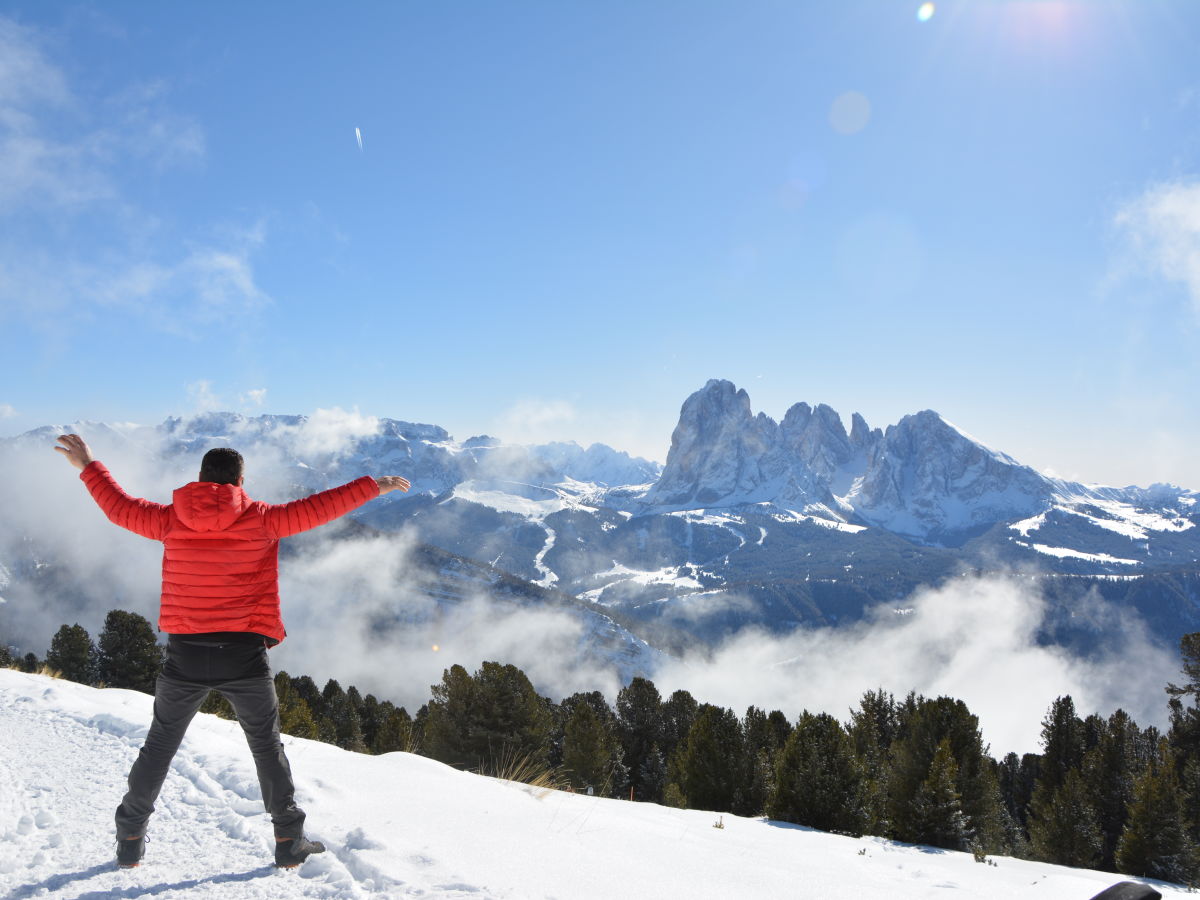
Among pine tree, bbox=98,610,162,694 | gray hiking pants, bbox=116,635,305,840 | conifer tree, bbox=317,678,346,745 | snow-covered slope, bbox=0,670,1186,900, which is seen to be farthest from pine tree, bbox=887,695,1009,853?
pine tree, bbox=98,610,162,694

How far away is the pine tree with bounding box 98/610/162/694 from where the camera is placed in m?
49.8

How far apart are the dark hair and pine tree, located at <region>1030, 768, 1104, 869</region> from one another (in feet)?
127

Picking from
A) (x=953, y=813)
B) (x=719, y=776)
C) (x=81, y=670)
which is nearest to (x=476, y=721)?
(x=719, y=776)

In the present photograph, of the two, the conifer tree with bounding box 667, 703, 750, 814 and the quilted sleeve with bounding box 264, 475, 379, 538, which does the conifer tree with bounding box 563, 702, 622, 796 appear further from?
the quilted sleeve with bounding box 264, 475, 379, 538

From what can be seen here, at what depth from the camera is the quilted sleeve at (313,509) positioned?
5.10 meters

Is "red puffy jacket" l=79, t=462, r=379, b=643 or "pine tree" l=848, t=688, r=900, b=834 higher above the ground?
"red puffy jacket" l=79, t=462, r=379, b=643

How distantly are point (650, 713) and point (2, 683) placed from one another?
5339cm

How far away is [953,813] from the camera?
20.5m

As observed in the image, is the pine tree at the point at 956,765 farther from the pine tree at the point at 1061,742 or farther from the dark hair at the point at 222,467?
the pine tree at the point at 1061,742

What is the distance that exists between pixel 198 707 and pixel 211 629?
60 cm

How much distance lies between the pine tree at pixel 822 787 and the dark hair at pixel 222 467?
19994 millimetres

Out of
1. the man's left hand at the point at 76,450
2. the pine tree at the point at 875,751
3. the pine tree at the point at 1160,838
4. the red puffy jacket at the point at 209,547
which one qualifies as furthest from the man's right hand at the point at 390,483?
the pine tree at the point at 1160,838

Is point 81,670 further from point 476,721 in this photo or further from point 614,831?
point 614,831

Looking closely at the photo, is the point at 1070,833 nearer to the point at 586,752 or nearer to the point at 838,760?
the point at 838,760
